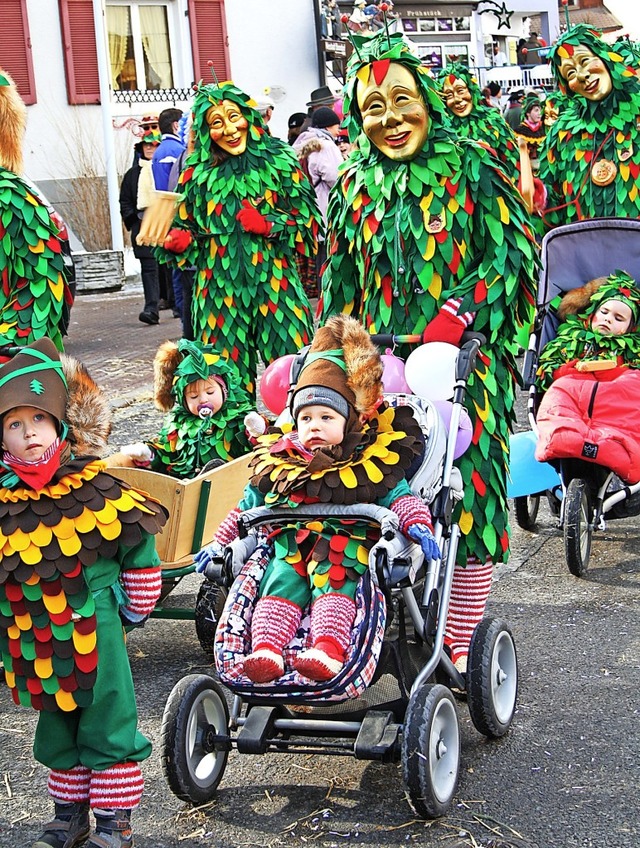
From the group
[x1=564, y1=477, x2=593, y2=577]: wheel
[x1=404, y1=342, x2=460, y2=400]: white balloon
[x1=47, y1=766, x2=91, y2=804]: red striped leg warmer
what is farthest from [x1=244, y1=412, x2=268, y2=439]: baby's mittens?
[x1=47, y1=766, x2=91, y2=804]: red striped leg warmer

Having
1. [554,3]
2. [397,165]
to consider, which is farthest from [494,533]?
[554,3]

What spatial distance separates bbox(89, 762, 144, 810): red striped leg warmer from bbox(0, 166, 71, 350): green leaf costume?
2.12 metres

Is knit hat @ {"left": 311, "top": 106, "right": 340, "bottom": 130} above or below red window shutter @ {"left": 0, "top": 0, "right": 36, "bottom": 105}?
below

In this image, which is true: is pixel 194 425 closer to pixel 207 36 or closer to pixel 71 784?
pixel 71 784

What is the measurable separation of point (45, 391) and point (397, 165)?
1.63 metres

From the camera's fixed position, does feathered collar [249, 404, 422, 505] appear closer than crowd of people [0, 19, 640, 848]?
No

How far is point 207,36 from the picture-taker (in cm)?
1931

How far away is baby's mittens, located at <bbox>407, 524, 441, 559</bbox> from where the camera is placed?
327 centimetres

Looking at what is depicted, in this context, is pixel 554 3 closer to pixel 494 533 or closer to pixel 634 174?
pixel 634 174

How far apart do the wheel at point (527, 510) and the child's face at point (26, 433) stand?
3273 millimetres

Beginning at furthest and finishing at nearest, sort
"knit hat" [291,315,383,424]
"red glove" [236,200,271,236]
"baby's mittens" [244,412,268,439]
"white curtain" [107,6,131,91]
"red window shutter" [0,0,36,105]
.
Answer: "white curtain" [107,6,131,91]
"red window shutter" [0,0,36,105]
"red glove" [236,200,271,236]
"baby's mittens" [244,412,268,439]
"knit hat" [291,315,383,424]

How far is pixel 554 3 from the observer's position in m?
26.8

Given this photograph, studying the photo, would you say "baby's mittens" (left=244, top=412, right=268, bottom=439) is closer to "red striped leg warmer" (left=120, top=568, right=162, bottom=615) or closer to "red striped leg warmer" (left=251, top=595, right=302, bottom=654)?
"red striped leg warmer" (left=251, top=595, right=302, bottom=654)

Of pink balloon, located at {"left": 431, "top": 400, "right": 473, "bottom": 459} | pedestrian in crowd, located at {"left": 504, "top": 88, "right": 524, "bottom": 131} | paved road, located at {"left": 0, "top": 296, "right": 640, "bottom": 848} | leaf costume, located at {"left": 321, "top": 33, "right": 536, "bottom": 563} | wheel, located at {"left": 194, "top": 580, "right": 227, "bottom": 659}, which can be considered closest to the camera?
paved road, located at {"left": 0, "top": 296, "right": 640, "bottom": 848}
